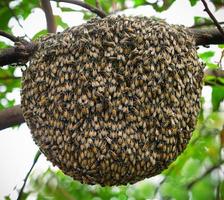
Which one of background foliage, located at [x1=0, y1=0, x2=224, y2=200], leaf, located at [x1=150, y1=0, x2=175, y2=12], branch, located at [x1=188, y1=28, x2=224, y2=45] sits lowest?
background foliage, located at [x1=0, y1=0, x2=224, y2=200]

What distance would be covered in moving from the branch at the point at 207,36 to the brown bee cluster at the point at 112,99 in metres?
0.19

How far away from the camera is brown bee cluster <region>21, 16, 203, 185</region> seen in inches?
57.7

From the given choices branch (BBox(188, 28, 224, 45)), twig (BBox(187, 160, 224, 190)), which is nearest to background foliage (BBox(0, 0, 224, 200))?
twig (BBox(187, 160, 224, 190))

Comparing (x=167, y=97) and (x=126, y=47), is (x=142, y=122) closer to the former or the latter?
(x=167, y=97)

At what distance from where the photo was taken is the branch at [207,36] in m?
1.77

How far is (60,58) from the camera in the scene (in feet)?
5.05

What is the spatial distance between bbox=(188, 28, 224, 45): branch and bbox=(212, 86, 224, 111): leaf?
486mm

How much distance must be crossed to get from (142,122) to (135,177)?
0.18m

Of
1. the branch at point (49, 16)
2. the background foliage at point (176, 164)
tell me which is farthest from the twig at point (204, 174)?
the branch at point (49, 16)

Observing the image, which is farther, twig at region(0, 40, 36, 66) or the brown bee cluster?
twig at region(0, 40, 36, 66)

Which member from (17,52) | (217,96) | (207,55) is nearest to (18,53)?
(17,52)

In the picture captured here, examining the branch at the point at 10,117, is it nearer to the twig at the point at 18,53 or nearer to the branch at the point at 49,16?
the twig at the point at 18,53

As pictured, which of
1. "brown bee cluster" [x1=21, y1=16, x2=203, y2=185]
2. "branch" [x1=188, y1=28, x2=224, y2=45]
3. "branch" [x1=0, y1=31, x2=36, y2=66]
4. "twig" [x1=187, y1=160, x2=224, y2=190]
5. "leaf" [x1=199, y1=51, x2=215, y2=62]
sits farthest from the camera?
"leaf" [x1=199, y1=51, x2=215, y2=62]

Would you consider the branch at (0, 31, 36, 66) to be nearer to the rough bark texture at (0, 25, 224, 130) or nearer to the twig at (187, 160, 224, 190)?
the rough bark texture at (0, 25, 224, 130)
